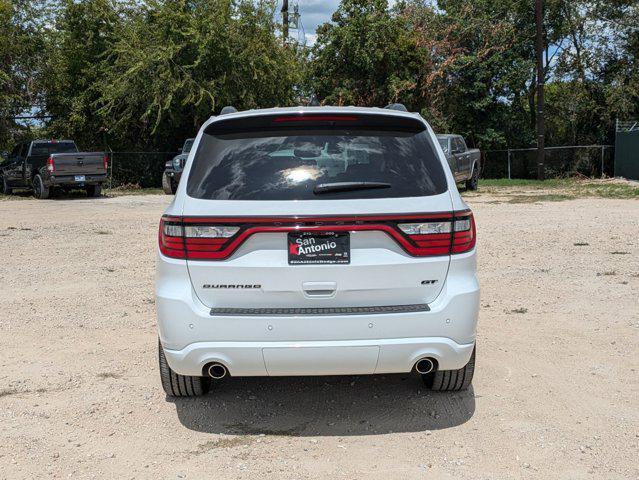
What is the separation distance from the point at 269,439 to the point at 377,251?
1265mm

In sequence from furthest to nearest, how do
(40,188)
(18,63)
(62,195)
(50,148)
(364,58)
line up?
(364,58), (18,63), (62,195), (50,148), (40,188)

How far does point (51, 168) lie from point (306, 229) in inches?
800

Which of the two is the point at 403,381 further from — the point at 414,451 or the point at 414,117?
the point at 414,117

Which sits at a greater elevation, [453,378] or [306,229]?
[306,229]

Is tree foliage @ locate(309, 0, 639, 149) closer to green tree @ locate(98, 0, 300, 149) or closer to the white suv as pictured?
green tree @ locate(98, 0, 300, 149)

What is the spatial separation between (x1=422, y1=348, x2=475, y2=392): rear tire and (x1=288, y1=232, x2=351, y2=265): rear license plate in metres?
1.25

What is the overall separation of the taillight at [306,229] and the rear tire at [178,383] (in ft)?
2.86

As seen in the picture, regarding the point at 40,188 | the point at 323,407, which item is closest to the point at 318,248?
the point at 323,407

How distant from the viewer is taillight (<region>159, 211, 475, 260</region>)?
12.7ft

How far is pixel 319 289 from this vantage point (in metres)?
3.87

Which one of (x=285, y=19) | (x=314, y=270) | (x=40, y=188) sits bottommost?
(x=40, y=188)

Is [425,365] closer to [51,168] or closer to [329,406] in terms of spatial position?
[329,406]

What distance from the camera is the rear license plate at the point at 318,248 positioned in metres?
3.88

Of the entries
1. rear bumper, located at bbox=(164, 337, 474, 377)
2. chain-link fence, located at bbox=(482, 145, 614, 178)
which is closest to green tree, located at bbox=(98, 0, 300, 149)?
chain-link fence, located at bbox=(482, 145, 614, 178)
